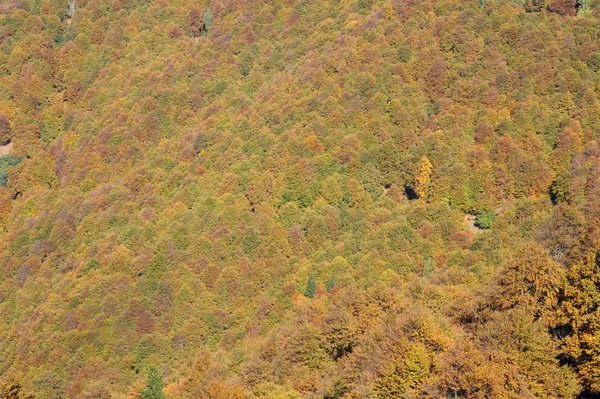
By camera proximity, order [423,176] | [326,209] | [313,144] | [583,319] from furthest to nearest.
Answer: [313,144]
[326,209]
[423,176]
[583,319]

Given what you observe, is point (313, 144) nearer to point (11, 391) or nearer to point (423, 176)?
point (423, 176)

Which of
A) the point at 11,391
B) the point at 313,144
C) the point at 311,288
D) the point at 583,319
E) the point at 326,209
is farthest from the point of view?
the point at 313,144

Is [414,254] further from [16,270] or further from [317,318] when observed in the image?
[16,270]

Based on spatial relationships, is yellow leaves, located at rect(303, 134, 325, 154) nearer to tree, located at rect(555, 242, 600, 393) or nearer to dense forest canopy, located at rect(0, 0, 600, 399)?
dense forest canopy, located at rect(0, 0, 600, 399)

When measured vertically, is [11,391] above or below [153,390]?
above

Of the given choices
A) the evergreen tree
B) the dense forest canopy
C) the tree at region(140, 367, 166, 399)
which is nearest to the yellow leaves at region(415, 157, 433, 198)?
the dense forest canopy

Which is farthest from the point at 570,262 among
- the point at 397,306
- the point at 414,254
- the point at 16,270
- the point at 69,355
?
the point at 16,270

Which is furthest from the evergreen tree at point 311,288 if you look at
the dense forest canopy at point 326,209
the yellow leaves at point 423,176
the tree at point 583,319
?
the tree at point 583,319

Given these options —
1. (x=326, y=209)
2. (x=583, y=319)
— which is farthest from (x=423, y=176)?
(x=583, y=319)
